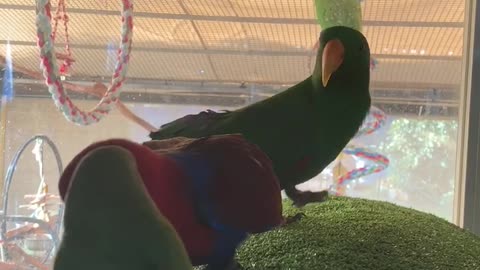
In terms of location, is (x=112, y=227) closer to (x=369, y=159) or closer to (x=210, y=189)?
(x=210, y=189)

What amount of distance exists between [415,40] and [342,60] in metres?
0.62

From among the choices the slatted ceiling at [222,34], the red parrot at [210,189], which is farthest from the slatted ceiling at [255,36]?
the red parrot at [210,189]

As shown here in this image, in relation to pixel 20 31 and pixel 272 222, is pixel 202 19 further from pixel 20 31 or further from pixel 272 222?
pixel 272 222

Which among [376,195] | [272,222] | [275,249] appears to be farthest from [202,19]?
[272,222]

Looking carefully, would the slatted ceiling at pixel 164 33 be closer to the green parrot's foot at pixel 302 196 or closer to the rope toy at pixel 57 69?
the rope toy at pixel 57 69

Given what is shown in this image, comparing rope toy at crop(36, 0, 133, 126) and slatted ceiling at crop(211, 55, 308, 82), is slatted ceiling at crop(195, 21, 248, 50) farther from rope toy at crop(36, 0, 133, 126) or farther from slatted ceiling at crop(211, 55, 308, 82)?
rope toy at crop(36, 0, 133, 126)

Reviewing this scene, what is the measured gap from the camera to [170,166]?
0.25 m

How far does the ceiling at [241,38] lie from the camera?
919mm

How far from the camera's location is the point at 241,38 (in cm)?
100

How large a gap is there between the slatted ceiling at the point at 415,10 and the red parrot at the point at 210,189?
2.36 feet

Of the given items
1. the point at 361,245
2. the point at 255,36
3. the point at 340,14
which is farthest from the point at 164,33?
the point at 361,245

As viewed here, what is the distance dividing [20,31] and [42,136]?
19 cm

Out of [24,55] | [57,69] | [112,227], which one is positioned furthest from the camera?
[24,55]

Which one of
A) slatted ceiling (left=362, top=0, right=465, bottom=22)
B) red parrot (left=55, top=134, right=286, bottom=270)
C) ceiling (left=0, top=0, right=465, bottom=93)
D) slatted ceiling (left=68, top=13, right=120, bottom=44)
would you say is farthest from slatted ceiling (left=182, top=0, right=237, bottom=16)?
red parrot (left=55, top=134, right=286, bottom=270)
